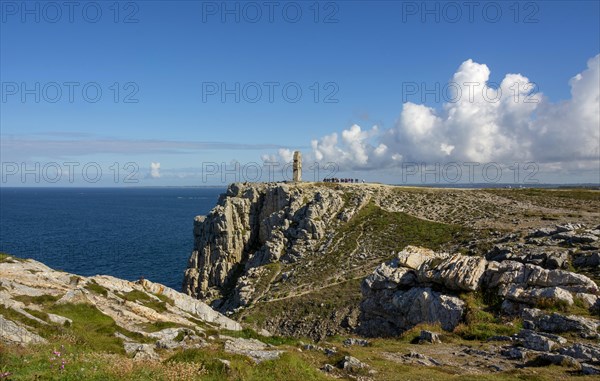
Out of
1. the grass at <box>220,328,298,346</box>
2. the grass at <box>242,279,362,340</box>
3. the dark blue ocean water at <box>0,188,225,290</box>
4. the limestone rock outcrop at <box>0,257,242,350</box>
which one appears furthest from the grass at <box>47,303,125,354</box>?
the dark blue ocean water at <box>0,188,225,290</box>

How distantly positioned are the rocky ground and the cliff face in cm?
644

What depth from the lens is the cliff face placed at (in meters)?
75.1

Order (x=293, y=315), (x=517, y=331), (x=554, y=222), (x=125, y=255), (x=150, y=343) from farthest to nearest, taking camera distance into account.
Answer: (x=125, y=255) < (x=554, y=222) < (x=293, y=315) < (x=517, y=331) < (x=150, y=343)

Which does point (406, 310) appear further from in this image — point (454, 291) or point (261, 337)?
point (261, 337)

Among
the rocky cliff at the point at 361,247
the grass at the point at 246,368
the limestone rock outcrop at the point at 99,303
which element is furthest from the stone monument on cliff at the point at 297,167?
the grass at the point at 246,368

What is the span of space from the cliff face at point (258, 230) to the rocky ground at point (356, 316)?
6.44 metres

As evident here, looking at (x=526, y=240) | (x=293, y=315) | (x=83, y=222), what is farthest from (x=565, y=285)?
(x=83, y=222)

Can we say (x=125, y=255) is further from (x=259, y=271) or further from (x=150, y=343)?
A: (x=150, y=343)

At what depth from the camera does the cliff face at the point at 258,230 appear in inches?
2955

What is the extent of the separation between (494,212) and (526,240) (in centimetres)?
3381

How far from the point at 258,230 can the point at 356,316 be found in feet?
138

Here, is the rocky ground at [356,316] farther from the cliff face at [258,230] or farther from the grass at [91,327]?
the cliff face at [258,230]

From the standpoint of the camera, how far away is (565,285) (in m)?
29.6

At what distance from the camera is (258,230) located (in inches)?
3410
